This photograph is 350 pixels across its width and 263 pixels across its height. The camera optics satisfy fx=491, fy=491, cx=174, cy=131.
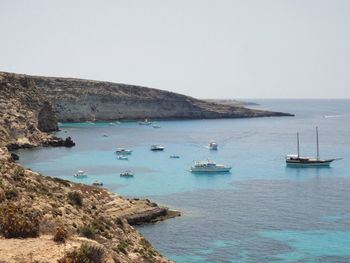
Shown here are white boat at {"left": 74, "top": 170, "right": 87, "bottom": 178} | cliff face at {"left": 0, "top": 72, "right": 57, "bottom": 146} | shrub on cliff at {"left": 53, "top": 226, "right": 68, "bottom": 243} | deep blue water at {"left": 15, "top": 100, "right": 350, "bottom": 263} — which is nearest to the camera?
shrub on cliff at {"left": 53, "top": 226, "right": 68, "bottom": 243}

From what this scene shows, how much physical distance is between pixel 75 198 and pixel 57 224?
587cm

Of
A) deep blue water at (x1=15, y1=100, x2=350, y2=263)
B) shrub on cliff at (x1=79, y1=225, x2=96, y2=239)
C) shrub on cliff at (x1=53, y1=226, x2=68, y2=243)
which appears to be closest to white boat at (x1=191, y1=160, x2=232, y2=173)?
deep blue water at (x1=15, y1=100, x2=350, y2=263)

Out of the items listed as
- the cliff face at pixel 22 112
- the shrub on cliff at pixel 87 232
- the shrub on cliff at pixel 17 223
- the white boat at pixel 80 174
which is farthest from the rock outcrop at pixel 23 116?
the shrub on cliff at pixel 17 223

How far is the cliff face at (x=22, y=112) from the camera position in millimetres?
114562

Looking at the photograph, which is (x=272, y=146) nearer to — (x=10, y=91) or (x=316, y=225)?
(x=10, y=91)

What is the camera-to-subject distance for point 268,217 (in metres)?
57.2

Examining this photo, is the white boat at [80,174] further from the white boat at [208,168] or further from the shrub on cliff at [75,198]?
the shrub on cliff at [75,198]

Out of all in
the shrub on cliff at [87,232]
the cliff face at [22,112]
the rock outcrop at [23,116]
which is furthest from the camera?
the cliff face at [22,112]

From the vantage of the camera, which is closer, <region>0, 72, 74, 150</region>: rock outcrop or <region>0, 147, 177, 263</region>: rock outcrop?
<region>0, 147, 177, 263</region>: rock outcrop

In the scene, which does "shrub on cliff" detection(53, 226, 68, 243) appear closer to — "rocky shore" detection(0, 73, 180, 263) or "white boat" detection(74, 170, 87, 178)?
"rocky shore" detection(0, 73, 180, 263)

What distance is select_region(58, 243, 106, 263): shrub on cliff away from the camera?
17.3 meters

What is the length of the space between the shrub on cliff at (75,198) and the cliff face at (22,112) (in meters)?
77.4

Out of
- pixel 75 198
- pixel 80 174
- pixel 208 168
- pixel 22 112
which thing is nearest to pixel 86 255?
pixel 75 198

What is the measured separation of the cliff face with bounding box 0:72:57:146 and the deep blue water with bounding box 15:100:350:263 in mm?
7075
